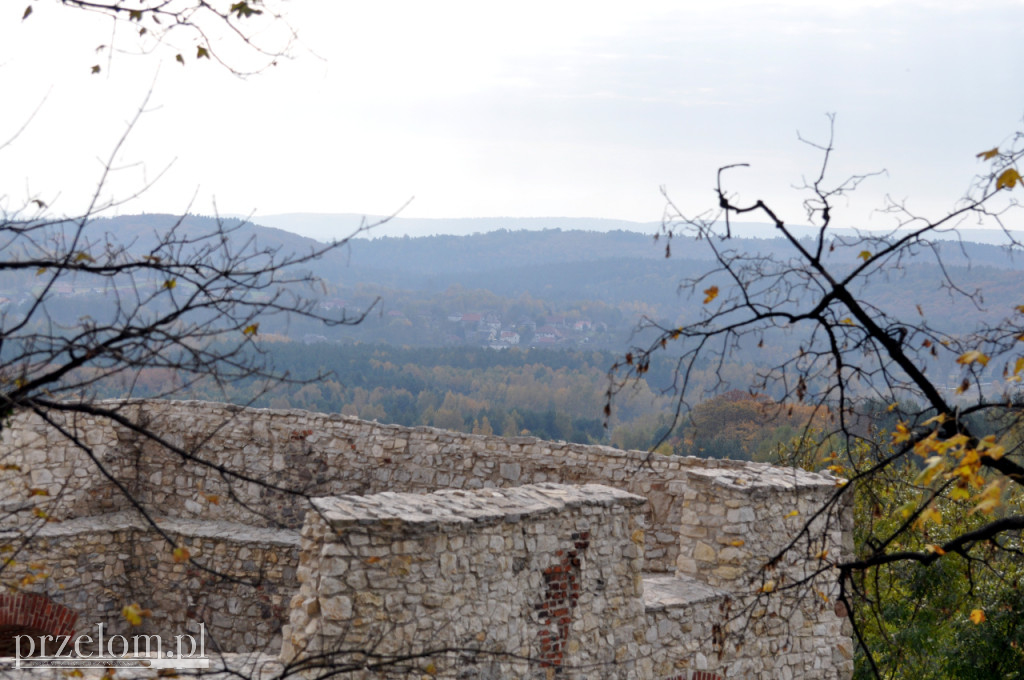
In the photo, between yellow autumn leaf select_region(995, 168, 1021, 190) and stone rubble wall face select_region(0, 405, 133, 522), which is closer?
yellow autumn leaf select_region(995, 168, 1021, 190)

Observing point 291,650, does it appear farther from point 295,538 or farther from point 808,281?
point 295,538

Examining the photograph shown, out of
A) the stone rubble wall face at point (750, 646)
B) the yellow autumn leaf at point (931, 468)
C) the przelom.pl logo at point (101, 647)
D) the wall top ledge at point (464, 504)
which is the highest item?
the yellow autumn leaf at point (931, 468)

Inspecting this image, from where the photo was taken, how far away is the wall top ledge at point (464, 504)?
549cm

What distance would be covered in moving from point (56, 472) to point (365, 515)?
6.25 metres

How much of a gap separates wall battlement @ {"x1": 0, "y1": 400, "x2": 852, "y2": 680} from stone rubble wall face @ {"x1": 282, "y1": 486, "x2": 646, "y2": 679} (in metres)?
0.01

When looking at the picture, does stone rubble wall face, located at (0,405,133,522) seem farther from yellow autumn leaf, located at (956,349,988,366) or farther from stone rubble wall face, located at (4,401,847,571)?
yellow autumn leaf, located at (956,349,988,366)

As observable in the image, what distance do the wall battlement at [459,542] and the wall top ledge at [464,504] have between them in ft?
0.06

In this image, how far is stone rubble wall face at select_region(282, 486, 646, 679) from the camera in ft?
17.7

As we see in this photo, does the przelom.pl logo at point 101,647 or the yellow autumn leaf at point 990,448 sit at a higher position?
A: the yellow autumn leaf at point 990,448

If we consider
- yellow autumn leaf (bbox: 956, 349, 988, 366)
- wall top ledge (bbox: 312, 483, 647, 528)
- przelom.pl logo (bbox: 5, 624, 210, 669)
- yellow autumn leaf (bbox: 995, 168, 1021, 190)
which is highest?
yellow autumn leaf (bbox: 995, 168, 1021, 190)

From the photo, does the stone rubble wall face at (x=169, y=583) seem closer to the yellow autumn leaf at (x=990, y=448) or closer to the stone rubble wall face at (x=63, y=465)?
the stone rubble wall face at (x=63, y=465)

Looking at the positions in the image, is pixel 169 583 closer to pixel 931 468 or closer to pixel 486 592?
pixel 486 592

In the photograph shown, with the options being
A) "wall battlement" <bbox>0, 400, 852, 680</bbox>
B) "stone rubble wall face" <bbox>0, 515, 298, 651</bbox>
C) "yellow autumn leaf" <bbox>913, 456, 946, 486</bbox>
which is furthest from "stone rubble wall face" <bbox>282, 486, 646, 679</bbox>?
"stone rubble wall face" <bbox>0, 515, 298, 651</bbox>

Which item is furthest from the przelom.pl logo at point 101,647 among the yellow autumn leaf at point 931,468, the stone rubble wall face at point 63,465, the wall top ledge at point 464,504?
the yellow autumn leaf at point 931,468
